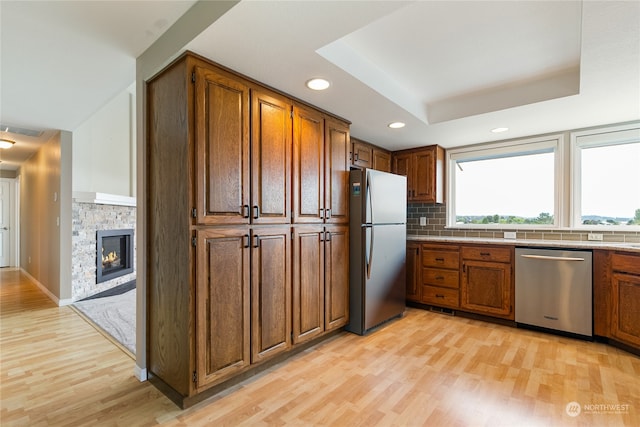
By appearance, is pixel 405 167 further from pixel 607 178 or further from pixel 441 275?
pixel 607 178

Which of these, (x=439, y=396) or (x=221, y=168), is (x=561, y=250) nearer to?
(x=439, y=396)

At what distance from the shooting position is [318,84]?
2234mm

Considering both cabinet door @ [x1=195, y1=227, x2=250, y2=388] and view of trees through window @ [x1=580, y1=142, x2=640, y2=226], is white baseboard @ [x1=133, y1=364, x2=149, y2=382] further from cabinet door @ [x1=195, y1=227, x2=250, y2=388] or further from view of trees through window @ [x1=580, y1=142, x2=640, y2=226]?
view of trees through window @ [x1=580, y1=142, x2=640, y2=226]

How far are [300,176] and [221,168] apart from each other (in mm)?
741

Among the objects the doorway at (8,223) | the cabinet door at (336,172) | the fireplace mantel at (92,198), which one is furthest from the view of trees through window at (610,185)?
the doorway at (8,223)

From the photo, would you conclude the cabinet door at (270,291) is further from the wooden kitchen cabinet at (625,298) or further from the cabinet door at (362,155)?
the wooden kitchen cabinet at (625,298)

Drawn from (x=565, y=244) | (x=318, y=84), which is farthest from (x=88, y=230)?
(x=565, y=244)

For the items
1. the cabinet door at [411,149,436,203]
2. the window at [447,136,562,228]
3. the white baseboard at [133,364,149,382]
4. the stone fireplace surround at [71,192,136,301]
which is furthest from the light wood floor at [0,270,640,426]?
the cabinet door at [411,149,436,203]

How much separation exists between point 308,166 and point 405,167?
7.04 ft

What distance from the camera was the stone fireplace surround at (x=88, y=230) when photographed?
4.14 meters

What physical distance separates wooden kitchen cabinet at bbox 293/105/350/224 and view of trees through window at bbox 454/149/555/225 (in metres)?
2.05

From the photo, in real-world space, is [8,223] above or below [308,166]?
below

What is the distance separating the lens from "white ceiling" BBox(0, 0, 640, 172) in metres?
1.60

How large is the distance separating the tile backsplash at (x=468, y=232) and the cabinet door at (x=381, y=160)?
0.75 meters
